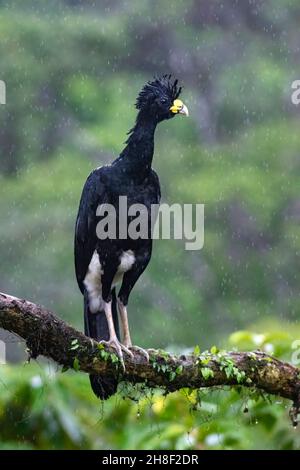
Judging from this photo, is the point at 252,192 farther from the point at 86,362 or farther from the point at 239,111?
the point at 86,362

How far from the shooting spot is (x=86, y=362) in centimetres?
420

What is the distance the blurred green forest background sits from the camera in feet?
36.8

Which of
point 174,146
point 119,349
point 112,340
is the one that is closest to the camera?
point 119,349

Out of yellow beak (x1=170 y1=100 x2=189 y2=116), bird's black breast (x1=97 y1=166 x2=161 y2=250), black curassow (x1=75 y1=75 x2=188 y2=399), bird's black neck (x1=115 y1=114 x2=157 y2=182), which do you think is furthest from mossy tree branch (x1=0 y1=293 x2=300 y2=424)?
yellow beak (x1=170 y1=100 x2=189 y2=116)

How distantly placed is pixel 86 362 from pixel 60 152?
809cm

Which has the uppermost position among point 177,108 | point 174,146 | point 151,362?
point 174,146

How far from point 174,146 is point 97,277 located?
290 inches

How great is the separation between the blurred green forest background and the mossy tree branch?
5.29m

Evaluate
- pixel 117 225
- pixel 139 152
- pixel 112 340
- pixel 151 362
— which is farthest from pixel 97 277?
pixel 151 362

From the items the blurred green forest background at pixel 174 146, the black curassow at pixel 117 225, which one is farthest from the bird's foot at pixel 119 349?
the blurred green forest background at pixel 174 146

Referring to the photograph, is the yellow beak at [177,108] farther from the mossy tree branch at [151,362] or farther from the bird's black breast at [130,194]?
the mossy tree branch at [151,362]

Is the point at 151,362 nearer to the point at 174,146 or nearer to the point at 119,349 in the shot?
the point at 119,349

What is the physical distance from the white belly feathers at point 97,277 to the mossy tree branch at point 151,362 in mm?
756

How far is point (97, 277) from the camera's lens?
16.9 feet
